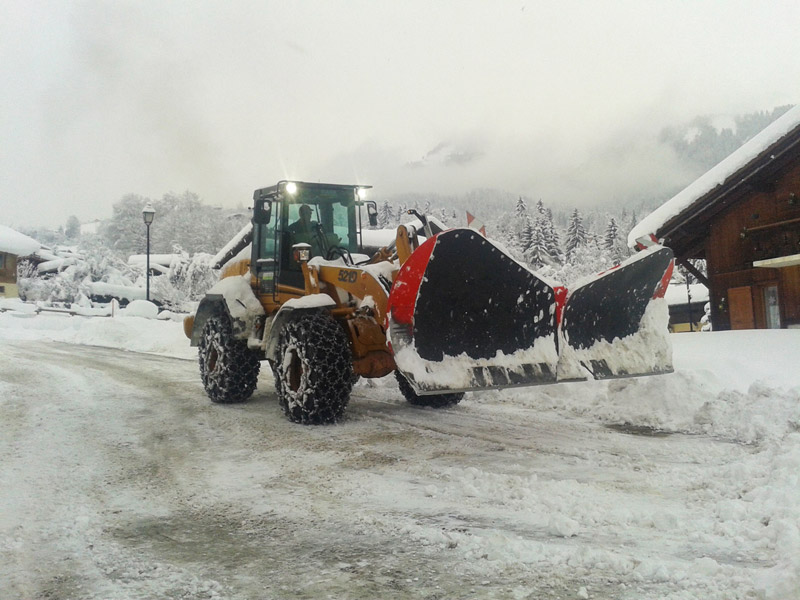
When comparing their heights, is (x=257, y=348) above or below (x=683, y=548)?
above

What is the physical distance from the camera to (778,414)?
17.6ft

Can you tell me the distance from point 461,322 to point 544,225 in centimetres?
4655

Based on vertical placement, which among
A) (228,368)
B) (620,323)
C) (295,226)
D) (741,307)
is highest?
(295,226)

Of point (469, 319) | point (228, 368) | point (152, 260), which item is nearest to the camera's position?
point (469, 319)

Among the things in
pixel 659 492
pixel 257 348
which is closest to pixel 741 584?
pixel 659 492

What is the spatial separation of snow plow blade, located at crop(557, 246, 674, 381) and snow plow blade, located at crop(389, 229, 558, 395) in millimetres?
317

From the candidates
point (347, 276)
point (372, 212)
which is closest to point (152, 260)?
point (372, 212)

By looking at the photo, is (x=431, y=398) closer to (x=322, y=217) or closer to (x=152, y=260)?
(x=322, y=217)

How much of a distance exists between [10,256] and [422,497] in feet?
152

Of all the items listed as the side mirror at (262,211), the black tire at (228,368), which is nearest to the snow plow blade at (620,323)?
the side mirror at (262,211)

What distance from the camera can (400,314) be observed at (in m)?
4.98

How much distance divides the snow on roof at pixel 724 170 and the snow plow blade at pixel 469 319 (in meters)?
9.01

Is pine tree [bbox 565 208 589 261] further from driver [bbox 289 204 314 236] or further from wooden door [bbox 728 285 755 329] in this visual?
driver [bbox 289 204 314 236]

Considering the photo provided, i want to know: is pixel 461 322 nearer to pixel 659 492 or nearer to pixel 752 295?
pixel 659 492
